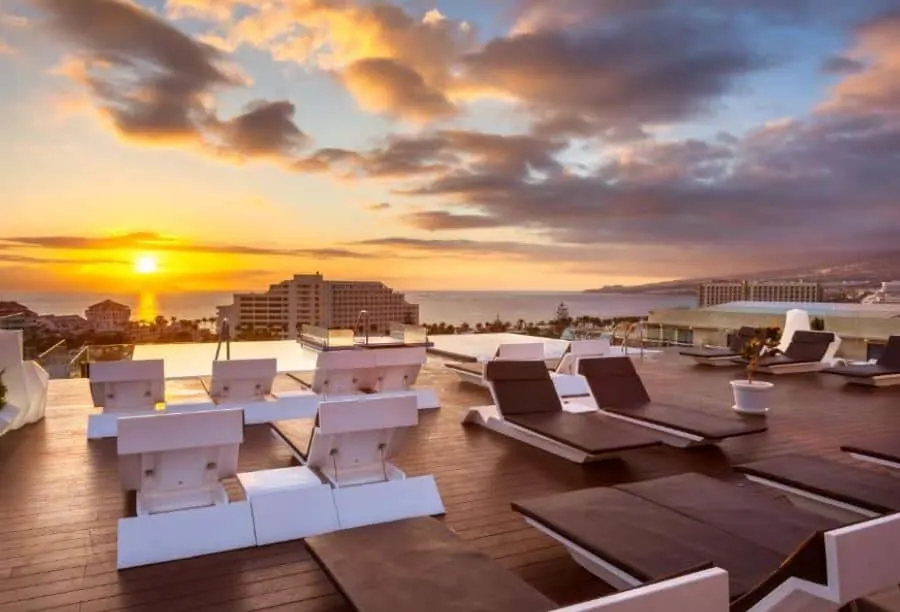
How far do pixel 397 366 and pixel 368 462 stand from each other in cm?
296

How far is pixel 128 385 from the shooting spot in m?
5.98

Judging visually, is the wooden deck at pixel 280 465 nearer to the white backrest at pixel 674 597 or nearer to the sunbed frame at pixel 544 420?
the sunbed frame at pixel 544 420

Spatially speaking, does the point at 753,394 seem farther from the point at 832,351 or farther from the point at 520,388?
the point at 832,351

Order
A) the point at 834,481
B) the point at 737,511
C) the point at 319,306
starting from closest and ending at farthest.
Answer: the point at 737,511
the point at 834,481
the point at 319,306

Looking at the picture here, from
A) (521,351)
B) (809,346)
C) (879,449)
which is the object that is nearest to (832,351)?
(809,346)

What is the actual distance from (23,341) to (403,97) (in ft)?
29.0

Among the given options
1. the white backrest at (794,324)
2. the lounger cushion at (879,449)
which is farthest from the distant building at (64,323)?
the white backrest at (794,324)

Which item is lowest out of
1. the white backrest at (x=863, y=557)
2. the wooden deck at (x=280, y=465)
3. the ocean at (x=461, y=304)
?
the wooden deck at (x=280, y=465)

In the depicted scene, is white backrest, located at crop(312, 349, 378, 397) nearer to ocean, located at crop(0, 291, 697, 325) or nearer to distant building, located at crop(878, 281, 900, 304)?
ocean, located at crop(0, 291, 697, 325)

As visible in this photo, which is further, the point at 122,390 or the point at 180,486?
the point at 122,390

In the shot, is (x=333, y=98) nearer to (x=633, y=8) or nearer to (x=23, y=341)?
A: (x=633, y=8)

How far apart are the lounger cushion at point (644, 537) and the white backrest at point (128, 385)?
166 inches

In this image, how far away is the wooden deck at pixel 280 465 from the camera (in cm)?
277

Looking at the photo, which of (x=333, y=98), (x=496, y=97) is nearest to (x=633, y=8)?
(x=496, y=97)
